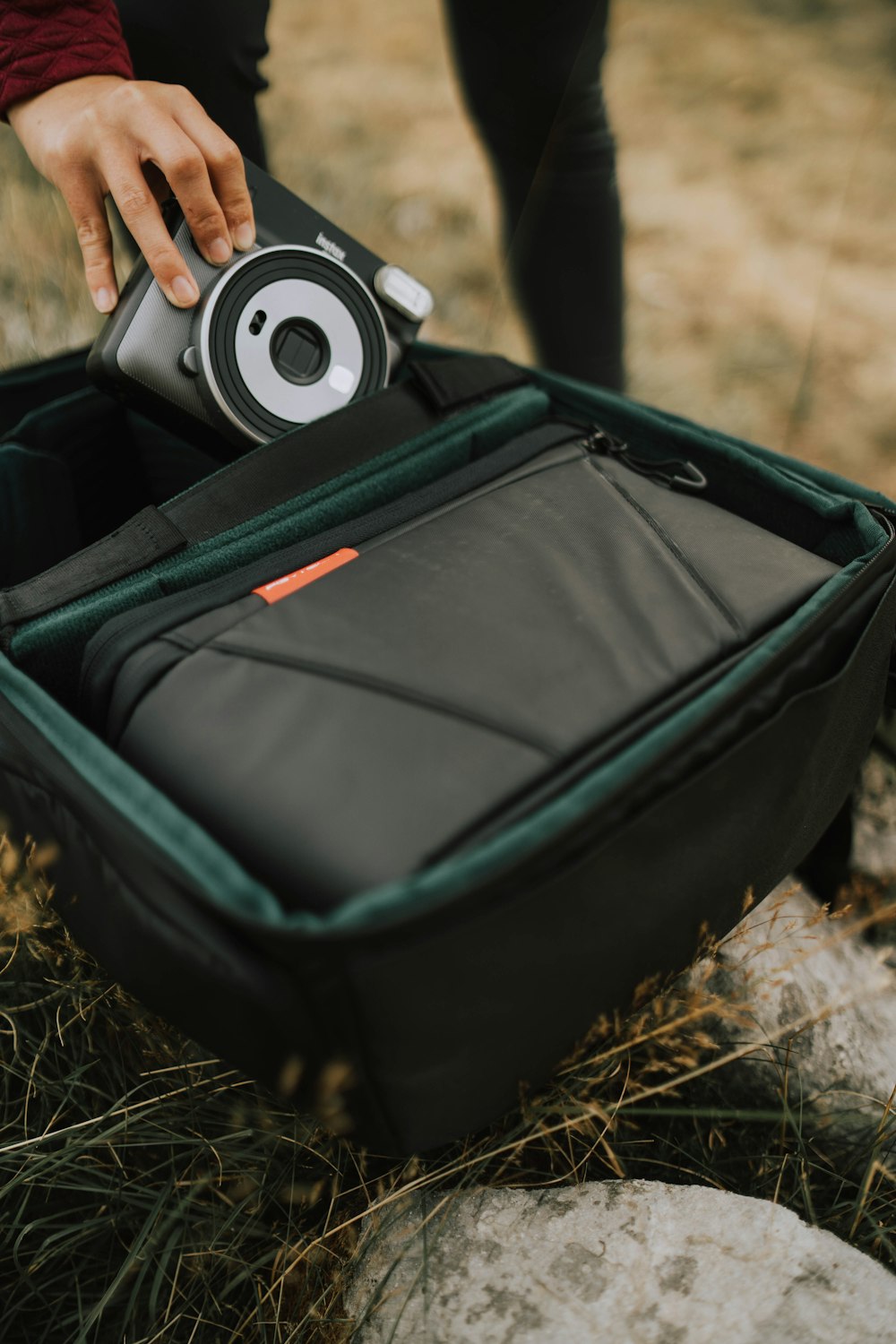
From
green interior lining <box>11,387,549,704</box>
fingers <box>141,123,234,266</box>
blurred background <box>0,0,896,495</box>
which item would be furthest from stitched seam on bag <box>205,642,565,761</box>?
blurred background <box>0,0,896,495</box>

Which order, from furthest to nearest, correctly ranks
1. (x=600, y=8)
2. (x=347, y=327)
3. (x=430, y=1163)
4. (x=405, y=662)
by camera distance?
(x=600, y=8) → (x=347, y=327) → (x=430, y=1163) → (x=405, y=662)

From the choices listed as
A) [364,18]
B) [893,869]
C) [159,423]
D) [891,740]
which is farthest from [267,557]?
[364,18]

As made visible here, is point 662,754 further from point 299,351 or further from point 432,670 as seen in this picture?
point 299,351

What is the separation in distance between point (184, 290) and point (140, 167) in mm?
130

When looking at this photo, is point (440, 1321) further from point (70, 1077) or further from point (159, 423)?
point (159, 423)

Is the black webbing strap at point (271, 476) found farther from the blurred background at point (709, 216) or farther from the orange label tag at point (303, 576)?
the blurred background at point (709, 216)

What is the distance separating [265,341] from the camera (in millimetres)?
1094

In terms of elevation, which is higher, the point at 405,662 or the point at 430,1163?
the point at 405,662

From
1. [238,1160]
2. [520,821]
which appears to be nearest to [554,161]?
[520,821]

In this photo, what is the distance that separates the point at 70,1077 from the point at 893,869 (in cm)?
103

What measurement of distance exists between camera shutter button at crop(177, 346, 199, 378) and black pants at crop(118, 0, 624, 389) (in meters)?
0.49

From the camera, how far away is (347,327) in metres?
1.17

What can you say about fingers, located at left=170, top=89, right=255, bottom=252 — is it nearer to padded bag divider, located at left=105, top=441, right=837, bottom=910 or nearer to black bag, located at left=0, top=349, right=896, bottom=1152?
black bag, located at left=0, top=349, right=896, bottom=1152

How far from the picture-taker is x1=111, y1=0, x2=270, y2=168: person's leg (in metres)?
1.20
